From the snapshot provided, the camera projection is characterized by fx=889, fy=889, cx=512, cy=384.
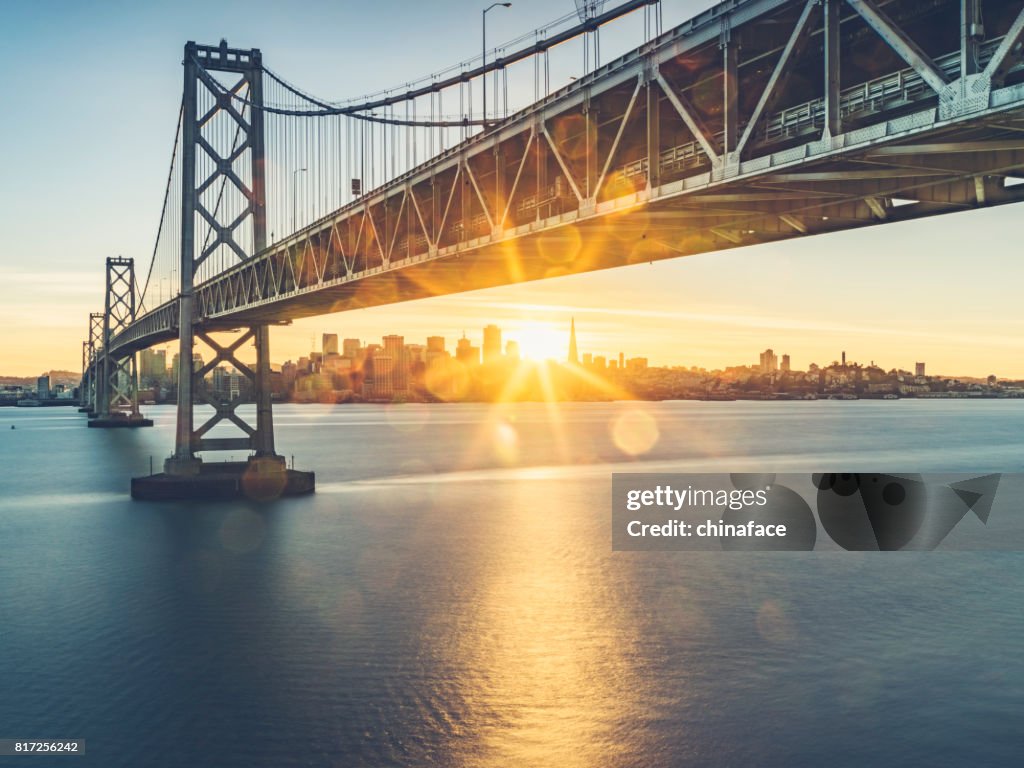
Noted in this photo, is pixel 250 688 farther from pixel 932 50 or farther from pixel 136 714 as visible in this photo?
pixel 932 50

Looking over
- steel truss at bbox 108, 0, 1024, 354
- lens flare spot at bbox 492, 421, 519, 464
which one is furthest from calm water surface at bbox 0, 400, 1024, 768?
lens flare spot at bbox 492, 421, 519, 464

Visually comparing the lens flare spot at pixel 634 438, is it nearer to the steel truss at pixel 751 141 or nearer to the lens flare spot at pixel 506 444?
the lens flare spot at pixel 506 444

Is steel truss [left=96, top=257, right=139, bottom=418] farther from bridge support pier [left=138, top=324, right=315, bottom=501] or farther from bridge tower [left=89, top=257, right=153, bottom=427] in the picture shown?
bridge support pier [left=138, top=324, right=315, bottom=501]

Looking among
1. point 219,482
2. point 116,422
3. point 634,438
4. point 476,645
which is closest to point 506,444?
point 634,438

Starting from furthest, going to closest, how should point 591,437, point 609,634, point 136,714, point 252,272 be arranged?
point 591,437, point 252,272, point 609,634, point 136,714

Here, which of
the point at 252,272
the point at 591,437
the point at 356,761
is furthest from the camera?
the point at 591,437

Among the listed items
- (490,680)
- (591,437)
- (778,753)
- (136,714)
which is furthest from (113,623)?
(591,437)

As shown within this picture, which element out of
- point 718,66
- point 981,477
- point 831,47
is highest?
point 718,66

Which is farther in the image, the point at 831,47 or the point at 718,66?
the point at 718,66
